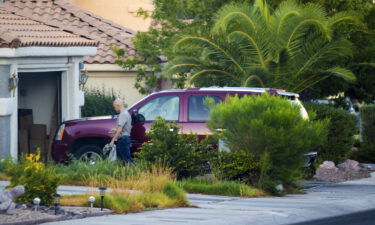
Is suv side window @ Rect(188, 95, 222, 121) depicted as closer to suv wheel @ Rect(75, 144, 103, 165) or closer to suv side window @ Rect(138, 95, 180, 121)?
suv side window @ Rect(138, 95, 180, 121)

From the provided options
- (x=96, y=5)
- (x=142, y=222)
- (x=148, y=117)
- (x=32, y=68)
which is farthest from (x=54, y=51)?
(x=96, y=5)

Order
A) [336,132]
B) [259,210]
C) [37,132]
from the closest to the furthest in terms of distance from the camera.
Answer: [259,210]
[336,132]
[37,132]

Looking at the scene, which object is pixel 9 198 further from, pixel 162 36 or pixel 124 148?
pixel 162 36

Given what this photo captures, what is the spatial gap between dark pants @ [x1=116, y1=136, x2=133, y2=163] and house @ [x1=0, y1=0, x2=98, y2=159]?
257 cm

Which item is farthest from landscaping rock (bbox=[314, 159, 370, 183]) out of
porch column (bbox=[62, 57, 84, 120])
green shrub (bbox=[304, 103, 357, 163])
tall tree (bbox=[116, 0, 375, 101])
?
porch column (bbox=[62, 57, 84, 120])

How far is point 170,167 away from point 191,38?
711 centimetres

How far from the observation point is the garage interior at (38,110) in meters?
25.1

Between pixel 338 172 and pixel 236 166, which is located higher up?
pixel 236 166

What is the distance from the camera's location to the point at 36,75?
25766 millimetres

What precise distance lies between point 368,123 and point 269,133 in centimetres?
1101

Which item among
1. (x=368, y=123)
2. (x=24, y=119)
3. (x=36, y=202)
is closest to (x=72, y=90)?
(x=24, y=119)

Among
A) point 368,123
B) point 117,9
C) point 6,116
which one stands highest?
point 117,9

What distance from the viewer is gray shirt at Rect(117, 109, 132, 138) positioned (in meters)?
20.9

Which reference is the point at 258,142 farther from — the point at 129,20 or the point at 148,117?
the point at 129,20
